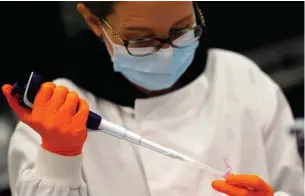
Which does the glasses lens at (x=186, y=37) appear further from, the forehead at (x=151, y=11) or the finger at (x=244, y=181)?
the finger at (x=244, y=181)

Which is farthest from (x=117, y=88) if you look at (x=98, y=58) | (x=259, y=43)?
(x=259, y=43)

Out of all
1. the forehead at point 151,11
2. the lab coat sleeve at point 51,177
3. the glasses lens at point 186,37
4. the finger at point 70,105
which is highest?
the forehead at point 151,11

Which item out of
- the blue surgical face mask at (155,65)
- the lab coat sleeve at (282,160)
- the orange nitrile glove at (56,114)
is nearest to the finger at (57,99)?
the orange nitrile glove at (56,114)

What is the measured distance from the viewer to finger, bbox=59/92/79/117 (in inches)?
33.0

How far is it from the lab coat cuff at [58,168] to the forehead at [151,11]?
295 mm

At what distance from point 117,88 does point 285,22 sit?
91 cm

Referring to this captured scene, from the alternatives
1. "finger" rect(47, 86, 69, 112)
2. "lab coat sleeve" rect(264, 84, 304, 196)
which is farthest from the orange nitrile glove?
"lab coat sleeve" rect(264, 84, 304, 196)

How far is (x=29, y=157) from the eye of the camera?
3.32ft

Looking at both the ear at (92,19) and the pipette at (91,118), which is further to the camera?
the ear at (92,19)

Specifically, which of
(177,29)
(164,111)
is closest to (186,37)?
(177,29)

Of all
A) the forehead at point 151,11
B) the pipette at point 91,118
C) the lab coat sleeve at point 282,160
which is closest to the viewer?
the pipette at point 91,118

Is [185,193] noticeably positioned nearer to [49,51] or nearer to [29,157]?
[29,157]

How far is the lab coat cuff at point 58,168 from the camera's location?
0.88 metres

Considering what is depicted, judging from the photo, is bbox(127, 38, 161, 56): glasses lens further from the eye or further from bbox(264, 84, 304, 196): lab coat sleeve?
bbox(264, 84, 304, 196): lab coat sleeve
